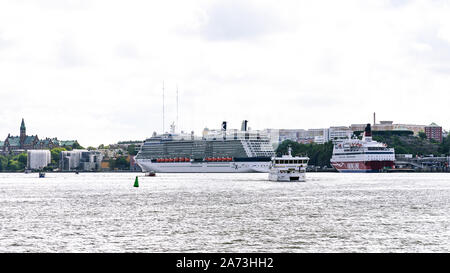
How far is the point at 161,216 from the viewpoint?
47000mm

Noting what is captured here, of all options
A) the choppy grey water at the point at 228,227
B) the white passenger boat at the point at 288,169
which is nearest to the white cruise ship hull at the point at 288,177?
the white passenger boat at the point at 288,169

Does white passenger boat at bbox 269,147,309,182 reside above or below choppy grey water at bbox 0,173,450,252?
above

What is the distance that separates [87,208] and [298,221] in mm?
20477

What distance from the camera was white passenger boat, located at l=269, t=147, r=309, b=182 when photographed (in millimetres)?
118375

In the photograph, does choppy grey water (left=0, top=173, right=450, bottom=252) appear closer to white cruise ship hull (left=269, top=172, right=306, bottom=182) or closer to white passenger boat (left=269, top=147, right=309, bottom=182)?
white passenger boat (left=269, top=147, right=309, bottom=182)

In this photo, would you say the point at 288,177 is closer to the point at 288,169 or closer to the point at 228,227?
the point at 288,169

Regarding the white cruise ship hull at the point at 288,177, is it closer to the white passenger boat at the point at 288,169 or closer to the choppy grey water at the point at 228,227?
the white passenger boat at the point at 288,169

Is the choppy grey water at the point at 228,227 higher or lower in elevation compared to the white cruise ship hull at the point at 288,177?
lower

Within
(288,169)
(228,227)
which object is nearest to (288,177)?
(288,169)

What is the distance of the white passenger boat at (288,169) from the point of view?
118 meters

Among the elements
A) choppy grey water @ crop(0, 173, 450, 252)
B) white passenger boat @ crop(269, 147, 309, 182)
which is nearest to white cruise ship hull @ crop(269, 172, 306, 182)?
white passenger boat @ crop(269, 147, 309, 182)

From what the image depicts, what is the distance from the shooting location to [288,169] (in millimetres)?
118625
